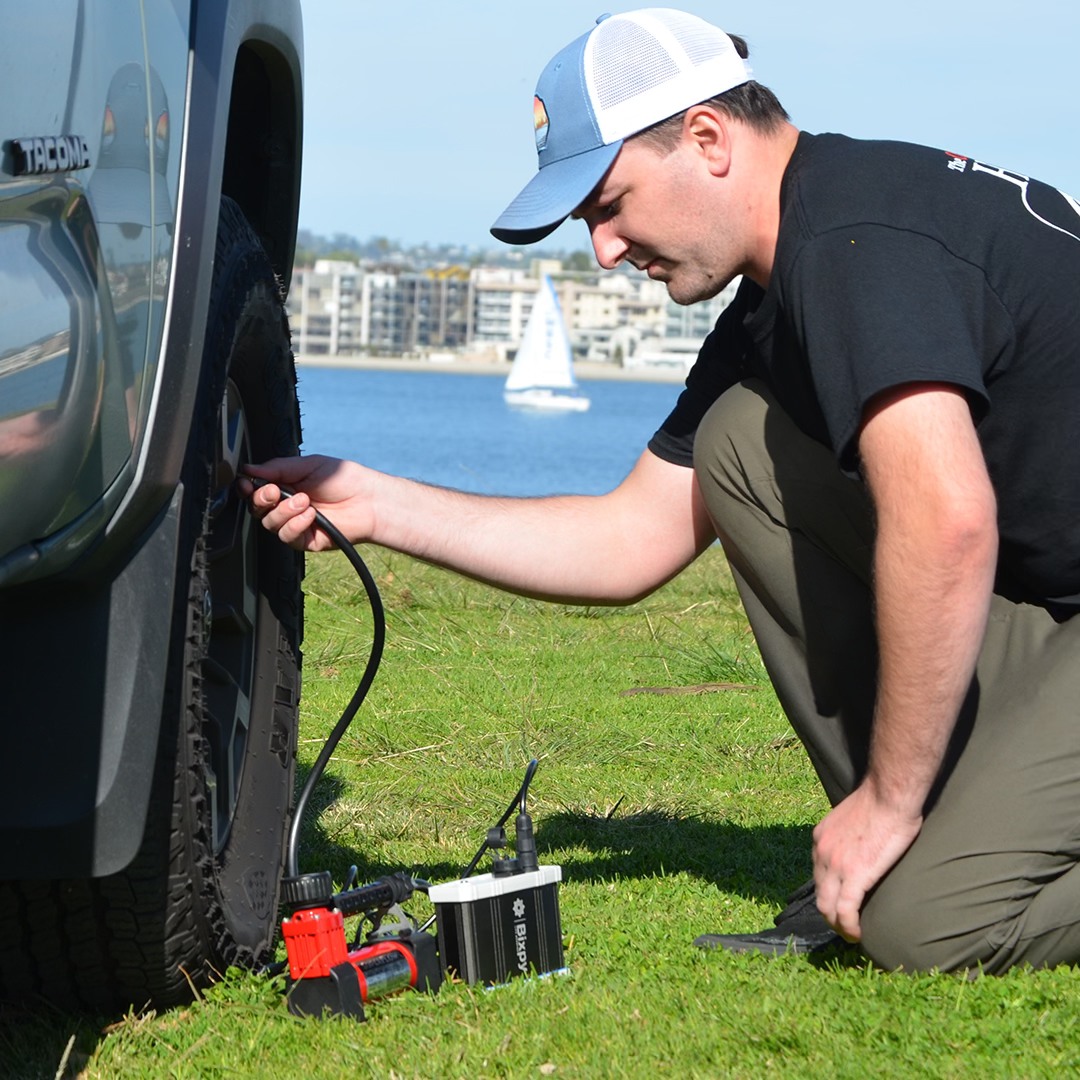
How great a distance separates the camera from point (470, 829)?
11.5ft

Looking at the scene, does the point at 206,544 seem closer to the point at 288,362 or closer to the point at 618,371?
the point at 288,362

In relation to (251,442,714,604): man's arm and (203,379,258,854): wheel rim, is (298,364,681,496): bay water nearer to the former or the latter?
(251,442,714,604): man's arm

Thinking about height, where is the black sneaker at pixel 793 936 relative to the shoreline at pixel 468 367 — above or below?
above

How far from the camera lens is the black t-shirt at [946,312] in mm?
2238

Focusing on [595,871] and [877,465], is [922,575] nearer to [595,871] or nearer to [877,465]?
[877,465]

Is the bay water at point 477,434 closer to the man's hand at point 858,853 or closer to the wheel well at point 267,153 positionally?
the wheel well at point 267,153

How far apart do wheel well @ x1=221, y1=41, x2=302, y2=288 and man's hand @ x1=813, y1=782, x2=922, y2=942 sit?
1.35 metres

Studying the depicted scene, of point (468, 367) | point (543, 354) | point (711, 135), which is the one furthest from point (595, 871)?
point (468, 367)

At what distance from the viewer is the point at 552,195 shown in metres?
2.57

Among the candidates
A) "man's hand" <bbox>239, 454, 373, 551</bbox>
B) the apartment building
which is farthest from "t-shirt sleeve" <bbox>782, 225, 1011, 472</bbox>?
the apartment building

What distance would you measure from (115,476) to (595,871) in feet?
5.37

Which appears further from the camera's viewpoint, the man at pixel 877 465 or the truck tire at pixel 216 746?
the man at pixel 877 465

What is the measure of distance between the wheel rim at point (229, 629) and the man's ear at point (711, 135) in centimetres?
85

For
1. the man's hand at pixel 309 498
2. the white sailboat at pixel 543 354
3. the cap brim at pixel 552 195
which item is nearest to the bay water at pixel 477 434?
the white sailboat at pixel 543 354
